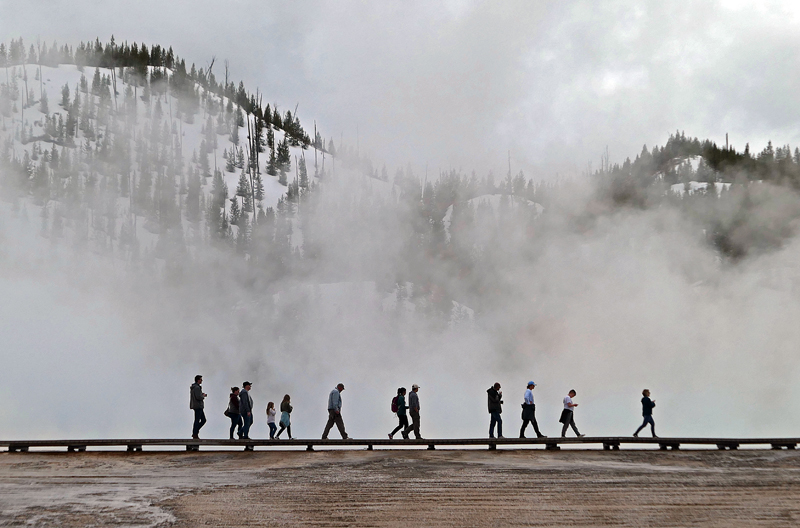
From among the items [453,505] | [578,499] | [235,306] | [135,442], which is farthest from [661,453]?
[235,306]

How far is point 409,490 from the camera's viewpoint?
9594 millimetres

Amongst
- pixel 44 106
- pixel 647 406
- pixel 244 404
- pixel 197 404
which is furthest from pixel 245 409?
pixel 44 106

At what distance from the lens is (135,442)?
1359cm

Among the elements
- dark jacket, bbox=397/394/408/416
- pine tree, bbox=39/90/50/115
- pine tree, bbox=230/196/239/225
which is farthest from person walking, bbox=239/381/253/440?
pine tree, bbox=39/90/50/115

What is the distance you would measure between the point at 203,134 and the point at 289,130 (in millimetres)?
9969

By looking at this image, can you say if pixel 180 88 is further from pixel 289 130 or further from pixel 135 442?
pixel 135 442

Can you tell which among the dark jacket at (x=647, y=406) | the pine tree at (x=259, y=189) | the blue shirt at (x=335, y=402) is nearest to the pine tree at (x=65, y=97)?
the pine tree at (x=259, y=189)

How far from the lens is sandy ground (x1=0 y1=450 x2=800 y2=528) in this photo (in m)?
8.27

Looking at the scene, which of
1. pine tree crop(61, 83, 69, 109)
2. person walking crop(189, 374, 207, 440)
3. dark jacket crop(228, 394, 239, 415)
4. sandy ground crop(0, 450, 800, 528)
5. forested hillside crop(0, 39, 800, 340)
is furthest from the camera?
pine tree crop(61, 83, 69, 109)

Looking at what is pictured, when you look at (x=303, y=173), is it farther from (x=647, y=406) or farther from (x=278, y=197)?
(x=647, y=406)

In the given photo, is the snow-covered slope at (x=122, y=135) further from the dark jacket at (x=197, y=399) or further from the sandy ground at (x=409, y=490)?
the sandy ground at (x=409, y=490)

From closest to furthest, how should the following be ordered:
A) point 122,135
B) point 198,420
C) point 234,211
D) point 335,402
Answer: point 198,420 → point 335,402 → point 234,211 → point 122,135

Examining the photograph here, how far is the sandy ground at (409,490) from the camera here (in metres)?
8.27

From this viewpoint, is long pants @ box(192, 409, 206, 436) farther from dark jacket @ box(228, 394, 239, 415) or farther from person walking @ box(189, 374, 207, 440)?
dark jacket @ box(228, 394, 239, 415)
